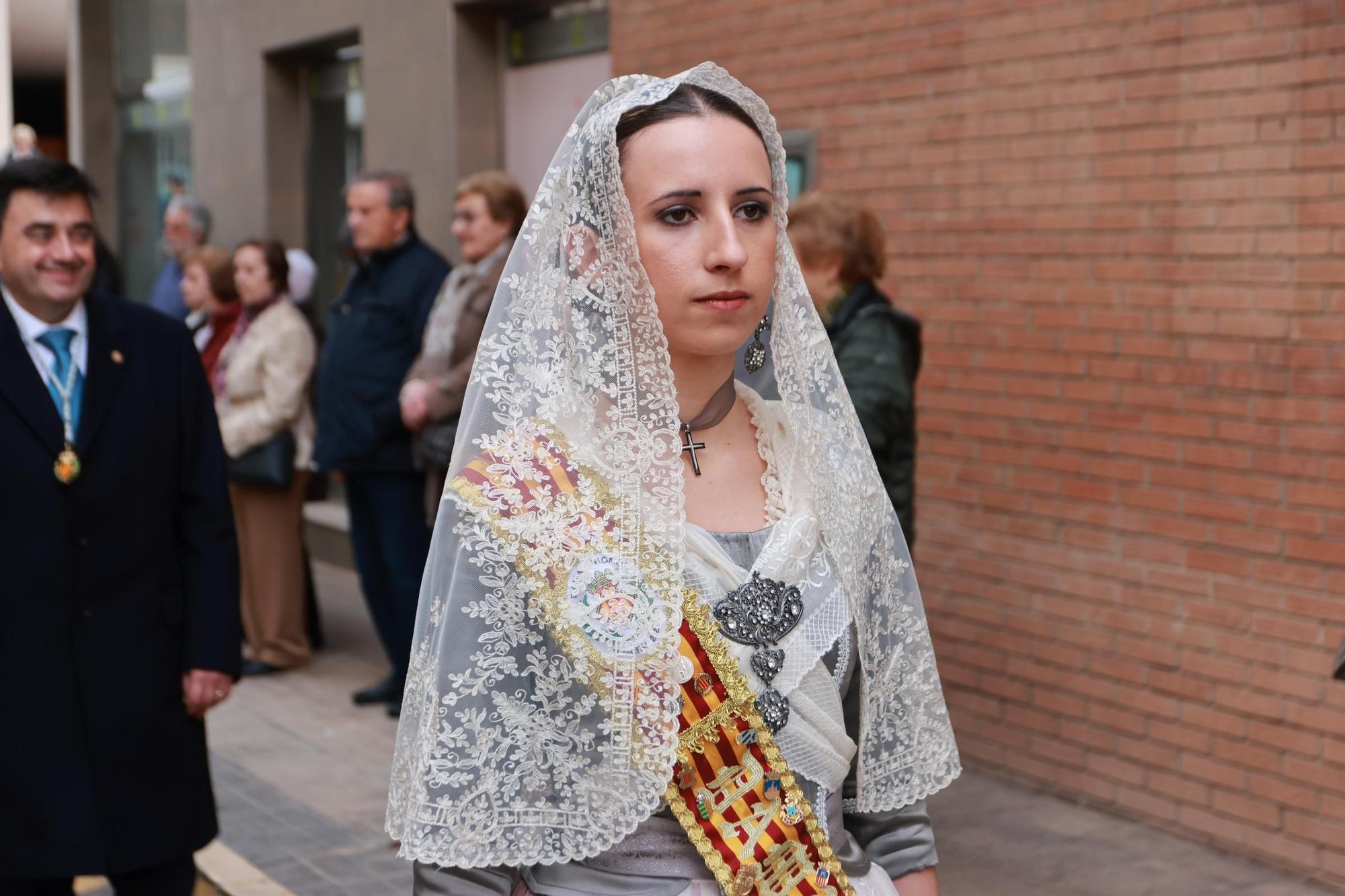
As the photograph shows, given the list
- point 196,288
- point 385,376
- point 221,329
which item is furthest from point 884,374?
point 196,288

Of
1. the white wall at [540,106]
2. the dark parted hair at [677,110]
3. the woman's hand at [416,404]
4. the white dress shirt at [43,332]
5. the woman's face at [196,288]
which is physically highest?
the white wall at [540,106]

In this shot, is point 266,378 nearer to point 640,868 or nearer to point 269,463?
point 269,463

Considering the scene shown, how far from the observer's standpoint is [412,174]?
421 inches

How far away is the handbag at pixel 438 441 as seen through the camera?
22.3ft

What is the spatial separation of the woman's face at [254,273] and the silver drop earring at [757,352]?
6410 mm

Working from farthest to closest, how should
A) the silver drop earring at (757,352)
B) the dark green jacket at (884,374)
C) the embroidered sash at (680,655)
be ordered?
the dark green jacket at (884,374)
the silver drop earring at (757,352)
the embroidered sash at (680,655)

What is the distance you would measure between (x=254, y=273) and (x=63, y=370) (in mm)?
4463

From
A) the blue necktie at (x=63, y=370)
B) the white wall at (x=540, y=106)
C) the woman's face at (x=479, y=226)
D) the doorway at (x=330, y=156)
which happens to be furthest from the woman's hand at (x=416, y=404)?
the doorway at (x=330, y=156)

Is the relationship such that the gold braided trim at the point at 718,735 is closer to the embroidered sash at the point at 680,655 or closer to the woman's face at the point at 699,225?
the embroidered sash at the point at 680,655

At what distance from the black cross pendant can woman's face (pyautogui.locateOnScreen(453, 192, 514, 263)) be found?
189 inches

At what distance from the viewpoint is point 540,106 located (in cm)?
1000

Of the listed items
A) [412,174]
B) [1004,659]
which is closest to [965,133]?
[1004,659]

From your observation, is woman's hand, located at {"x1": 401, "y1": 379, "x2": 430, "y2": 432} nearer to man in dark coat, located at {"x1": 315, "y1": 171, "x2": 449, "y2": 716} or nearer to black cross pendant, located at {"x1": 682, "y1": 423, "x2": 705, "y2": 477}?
man in dark coat, located at {"x1": 315, "y1": 171, "x2": 449, "y2": 716}

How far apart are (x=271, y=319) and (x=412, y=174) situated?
260 cm
